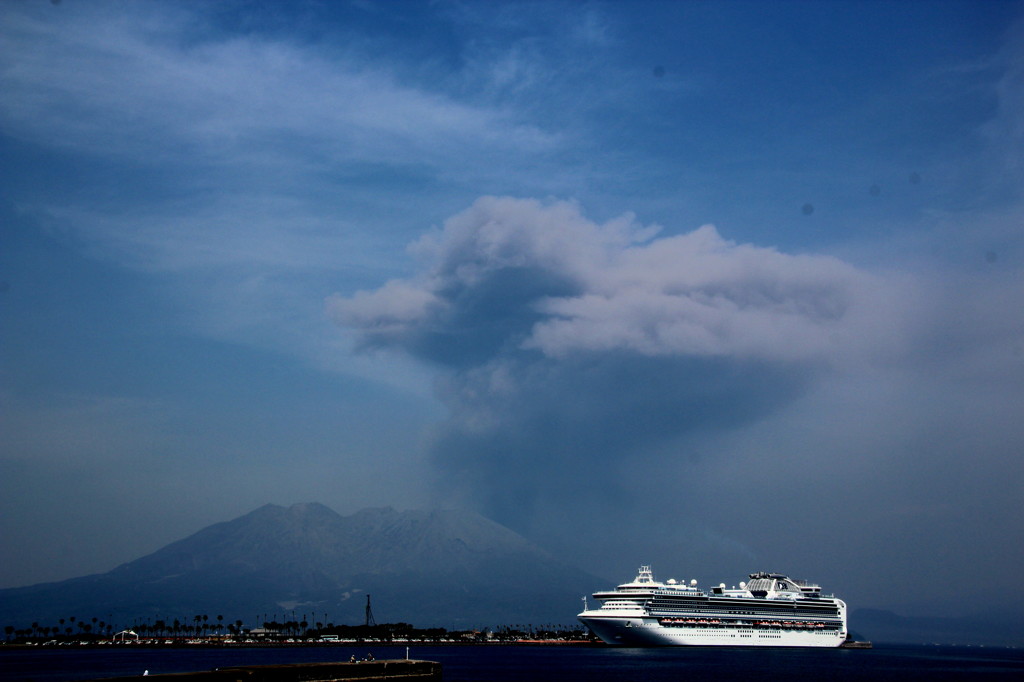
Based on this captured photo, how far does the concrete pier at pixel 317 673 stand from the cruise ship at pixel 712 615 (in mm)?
73129

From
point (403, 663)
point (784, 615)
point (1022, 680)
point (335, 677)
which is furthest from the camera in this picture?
point (784, 615)

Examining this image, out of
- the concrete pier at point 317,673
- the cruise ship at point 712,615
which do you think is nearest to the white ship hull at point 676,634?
the cruise ship at point 712,615

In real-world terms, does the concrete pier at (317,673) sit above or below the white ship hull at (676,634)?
above

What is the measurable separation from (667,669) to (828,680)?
1894 centimetres

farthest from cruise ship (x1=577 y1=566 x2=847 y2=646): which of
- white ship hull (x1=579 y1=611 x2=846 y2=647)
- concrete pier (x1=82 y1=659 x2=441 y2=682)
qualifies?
concrete pier (x1=82 y1=659 x2=441 y2=682)

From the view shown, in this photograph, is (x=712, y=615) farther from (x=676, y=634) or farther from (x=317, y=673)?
(x=317, y=673)

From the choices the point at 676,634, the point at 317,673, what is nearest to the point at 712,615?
the point at 676,634

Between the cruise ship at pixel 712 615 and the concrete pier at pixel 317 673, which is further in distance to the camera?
the cruise ship at pixel 712 615

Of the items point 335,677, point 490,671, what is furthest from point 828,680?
point 335,677

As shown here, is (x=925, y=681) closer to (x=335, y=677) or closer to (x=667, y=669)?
(x=667, y=669)

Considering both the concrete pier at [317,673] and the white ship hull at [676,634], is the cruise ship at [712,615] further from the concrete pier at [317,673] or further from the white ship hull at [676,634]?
the concrete pier at [317,673]

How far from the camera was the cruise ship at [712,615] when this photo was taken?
481 feet

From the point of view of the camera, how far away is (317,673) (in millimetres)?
64375

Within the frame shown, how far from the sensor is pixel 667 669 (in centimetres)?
10525
